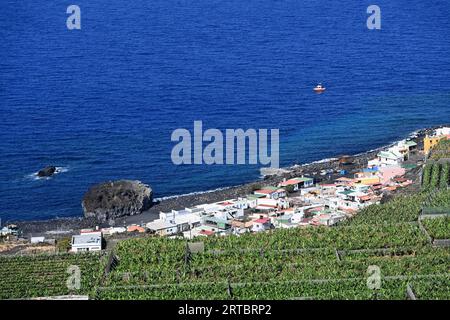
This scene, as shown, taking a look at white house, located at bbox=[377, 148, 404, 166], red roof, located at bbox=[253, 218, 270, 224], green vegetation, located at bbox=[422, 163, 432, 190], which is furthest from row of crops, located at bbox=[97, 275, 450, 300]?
white house, located at bbox=[377, 148, 404, 166]

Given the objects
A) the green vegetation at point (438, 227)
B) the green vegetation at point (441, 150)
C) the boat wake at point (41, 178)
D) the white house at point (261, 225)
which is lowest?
the white house at point (261, 225)

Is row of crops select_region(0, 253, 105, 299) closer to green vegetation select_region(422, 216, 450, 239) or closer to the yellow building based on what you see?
green vegetation select_region(422, 216, 450, 239)

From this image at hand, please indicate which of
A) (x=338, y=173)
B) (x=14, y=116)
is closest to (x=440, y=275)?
(x=338, y=173)

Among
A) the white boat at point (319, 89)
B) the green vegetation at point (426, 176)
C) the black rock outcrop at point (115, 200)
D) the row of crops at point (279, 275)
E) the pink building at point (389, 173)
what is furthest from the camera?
the white boat at point (319, 89)

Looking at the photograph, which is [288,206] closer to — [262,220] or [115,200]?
[262,220]

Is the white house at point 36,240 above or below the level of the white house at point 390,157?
below

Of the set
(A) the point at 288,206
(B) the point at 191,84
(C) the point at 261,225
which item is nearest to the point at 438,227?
(C) the point at 261,225

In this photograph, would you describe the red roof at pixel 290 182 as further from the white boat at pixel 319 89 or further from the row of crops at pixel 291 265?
the white boat at pixel 319 89

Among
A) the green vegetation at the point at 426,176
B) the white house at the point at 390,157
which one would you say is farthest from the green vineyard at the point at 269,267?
the white house at the point at 390,157
